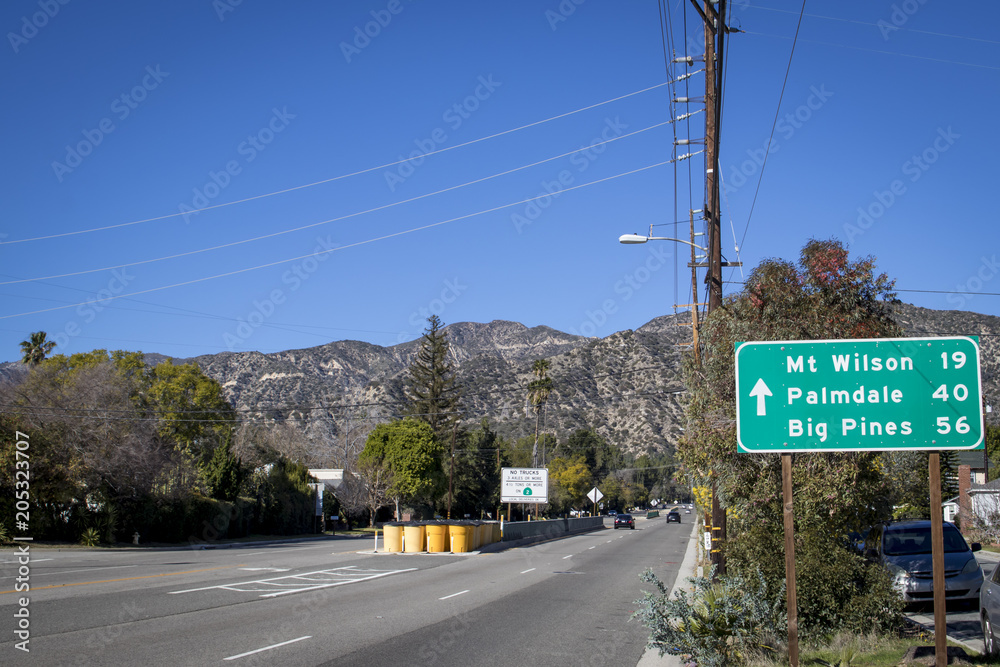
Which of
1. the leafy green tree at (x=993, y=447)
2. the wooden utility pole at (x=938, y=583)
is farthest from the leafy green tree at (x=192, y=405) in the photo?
the leafy green tree at (x=993, y=447)

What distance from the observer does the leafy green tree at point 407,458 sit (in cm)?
6244

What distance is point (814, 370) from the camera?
24.3 ft

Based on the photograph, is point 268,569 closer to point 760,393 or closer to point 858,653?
point 858,653

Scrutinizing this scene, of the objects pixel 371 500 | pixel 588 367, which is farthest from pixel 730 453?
pixel 588 367

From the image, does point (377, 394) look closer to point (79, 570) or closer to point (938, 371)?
point (79, 570)

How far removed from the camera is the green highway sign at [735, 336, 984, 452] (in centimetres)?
686

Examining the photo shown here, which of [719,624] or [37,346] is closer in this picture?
[719,624]

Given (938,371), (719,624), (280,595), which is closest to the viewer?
(938,371)

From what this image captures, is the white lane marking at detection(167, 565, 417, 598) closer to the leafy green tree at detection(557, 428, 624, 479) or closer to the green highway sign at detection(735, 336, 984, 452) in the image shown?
the green highway sign at detection(735, 336, 984, 452)

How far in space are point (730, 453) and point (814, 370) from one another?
183 inches

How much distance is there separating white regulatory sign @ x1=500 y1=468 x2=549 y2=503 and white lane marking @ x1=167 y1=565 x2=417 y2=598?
83.5 ft

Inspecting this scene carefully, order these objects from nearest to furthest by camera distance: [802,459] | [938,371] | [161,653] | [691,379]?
[938,371] < [161,653] < [802,459] < [691,379]

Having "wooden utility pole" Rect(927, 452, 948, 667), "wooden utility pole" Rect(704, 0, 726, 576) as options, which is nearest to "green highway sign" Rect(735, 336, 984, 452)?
"wooden utility pole" Rect(927, 452, 948, 667)

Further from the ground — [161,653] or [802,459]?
[802,459]
